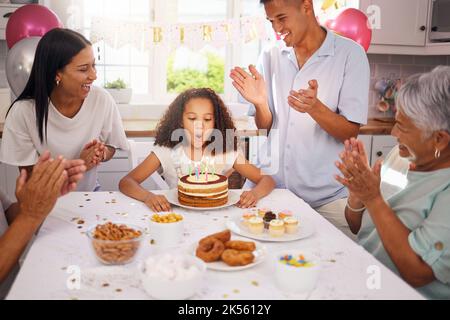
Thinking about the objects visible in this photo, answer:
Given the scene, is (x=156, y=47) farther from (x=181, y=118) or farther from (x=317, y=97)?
(x=317, y=97)

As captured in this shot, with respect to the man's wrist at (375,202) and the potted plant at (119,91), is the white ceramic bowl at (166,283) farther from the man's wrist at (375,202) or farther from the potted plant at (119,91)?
the potted plant at (119,91)

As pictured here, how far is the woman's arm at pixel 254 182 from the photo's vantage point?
1977mm

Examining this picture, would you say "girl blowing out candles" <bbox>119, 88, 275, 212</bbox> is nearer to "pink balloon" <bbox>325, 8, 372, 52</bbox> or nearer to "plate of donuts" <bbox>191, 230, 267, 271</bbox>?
"plate of donuts" <bbox>191, 230, 267, 271</bbox>

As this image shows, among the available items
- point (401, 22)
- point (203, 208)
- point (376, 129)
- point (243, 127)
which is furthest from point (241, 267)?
point (401, 22)

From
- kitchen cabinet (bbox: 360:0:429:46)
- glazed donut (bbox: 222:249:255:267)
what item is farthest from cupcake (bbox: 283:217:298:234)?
kitchen cabinet (bbox: 360:0:429:46)

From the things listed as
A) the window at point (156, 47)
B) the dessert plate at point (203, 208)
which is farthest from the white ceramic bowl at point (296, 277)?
the window at point (156, 47)

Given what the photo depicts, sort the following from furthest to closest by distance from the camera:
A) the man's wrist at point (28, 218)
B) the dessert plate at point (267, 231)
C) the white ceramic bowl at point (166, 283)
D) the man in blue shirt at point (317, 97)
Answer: the man in blue shirt at point (317, 97)
the dessert plate at point (267, 231)
the man's wrist at point (28, 218)
the white ceramic bowl at point (166, 283)

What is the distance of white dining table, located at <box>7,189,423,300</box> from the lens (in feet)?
3.93

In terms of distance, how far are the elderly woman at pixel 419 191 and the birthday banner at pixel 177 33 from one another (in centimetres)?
282

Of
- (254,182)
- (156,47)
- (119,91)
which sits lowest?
(254,182)

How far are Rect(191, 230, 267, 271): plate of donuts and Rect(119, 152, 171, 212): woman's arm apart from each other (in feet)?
1.50

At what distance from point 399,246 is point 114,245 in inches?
32.0

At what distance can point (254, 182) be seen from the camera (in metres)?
2.34
